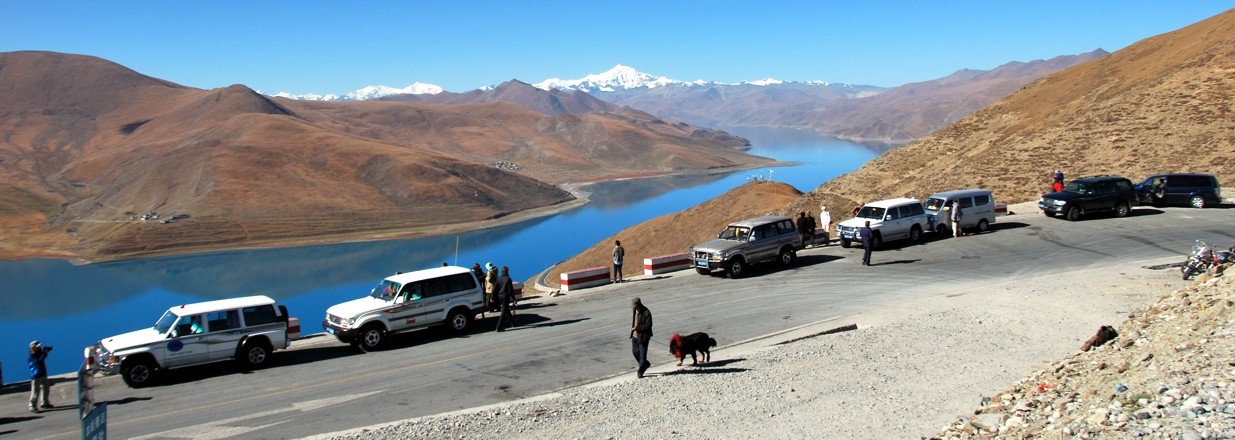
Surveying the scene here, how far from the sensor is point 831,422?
1181 cm

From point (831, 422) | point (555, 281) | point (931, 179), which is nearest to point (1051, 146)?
point (931, 179)

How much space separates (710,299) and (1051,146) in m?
37.2

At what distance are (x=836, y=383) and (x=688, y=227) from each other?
125ft

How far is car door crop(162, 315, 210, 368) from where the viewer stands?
16.1 m

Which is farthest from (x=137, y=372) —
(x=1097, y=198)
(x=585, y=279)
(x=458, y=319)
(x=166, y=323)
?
(x=1097, y=198)

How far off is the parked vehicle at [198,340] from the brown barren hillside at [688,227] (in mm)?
29895

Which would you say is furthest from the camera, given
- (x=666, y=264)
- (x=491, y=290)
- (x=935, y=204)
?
(x=935, y=204)

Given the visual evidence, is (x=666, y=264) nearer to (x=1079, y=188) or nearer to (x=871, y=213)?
(x=871, y=213)

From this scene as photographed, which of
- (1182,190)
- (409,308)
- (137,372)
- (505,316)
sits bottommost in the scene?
(137,372)

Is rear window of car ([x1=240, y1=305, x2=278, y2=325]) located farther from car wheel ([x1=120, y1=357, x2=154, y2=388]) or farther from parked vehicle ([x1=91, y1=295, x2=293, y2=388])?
car wheel ([x1=120, y1=357, x2=154, y2=388])

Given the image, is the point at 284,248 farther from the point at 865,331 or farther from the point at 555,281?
the point at 865,331

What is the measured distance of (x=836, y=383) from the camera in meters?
13.7

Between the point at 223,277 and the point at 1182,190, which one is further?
the point at 223,277

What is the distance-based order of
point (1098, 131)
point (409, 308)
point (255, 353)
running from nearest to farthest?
point (255, 353)
point (409, 308)
point (1098, 131)
